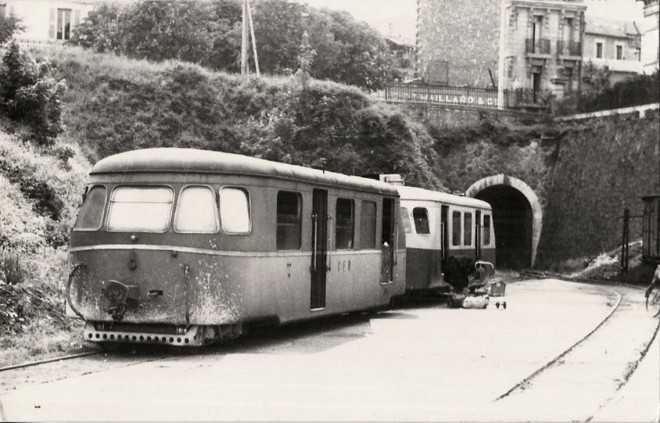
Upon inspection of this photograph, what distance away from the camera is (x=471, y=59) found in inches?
→ 2048

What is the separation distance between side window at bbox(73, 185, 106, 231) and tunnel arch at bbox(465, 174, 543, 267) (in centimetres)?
2751

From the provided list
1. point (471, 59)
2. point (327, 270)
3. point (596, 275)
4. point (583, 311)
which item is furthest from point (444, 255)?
point (471, 59)

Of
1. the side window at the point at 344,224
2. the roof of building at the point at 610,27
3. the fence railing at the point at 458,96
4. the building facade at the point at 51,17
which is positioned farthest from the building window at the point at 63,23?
the roof of building at the point at 610,27

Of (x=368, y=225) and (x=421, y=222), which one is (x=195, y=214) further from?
(x=421, y=222)

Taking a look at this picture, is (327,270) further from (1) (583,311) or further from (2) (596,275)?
(2) (596,275)

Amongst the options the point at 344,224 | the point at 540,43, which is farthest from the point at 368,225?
the point at 540,43

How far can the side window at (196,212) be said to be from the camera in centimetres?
1118

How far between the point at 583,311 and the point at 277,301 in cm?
877

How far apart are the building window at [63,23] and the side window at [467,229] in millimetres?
22018

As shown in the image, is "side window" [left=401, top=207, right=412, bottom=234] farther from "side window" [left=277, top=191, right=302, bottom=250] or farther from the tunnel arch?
the tunnel arch

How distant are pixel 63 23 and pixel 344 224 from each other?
2885cm

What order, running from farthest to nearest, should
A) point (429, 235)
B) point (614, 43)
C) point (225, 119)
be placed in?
point (614, 43) < point (225, 119) < point (429, 235)

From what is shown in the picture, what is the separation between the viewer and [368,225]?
15812 mm

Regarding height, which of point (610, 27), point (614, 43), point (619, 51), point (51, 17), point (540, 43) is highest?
point (610, 27)
